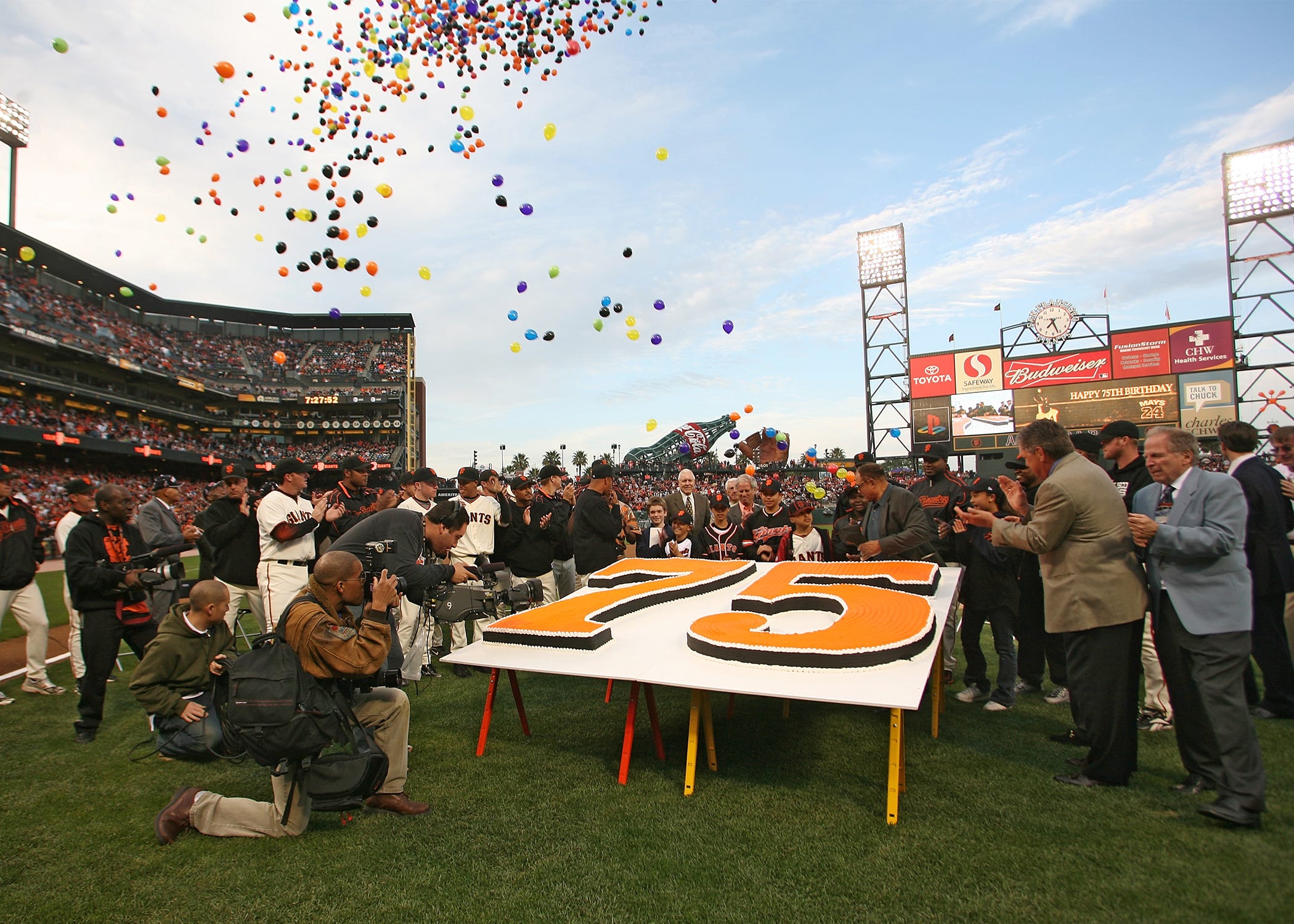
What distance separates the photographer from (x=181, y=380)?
4600 centimetres

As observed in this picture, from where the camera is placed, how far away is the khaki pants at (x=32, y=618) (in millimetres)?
6527

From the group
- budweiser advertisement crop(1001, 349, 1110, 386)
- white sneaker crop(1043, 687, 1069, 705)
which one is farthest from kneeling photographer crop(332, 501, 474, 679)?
budweiser advertisement crop(1001, 349, 1110, 386)

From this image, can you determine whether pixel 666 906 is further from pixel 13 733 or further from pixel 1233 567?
pixel 13 733

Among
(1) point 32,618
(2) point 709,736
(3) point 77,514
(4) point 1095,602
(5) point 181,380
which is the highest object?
(5) point 181,380

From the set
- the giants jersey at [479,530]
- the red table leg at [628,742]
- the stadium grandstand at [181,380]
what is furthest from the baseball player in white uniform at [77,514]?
the stadium grandstand at [181,380]

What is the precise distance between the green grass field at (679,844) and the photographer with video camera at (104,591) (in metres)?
0.48

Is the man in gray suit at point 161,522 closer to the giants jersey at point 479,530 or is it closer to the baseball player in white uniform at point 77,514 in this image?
the baseball player in white uniform at point 77,514

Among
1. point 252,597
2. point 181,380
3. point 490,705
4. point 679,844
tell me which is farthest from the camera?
point 181,380

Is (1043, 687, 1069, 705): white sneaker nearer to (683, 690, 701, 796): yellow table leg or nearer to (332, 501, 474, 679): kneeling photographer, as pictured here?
(683, 690, 701, 796): yellow table leg

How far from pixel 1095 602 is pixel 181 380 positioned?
54839 mm

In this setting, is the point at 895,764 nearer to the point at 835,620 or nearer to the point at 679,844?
the point at 679,844

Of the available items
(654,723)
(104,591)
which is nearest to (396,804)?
(654,723)

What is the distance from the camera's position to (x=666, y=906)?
116 inches

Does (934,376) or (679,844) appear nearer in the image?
(679,844)
